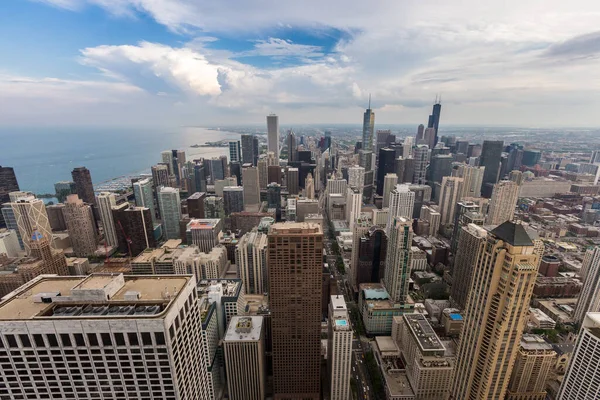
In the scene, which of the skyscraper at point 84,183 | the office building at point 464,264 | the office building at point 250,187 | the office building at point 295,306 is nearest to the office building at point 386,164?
the office building at point 250,187

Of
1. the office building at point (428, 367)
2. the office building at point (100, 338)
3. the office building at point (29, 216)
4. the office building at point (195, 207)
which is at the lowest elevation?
the office building at point (428, 367)

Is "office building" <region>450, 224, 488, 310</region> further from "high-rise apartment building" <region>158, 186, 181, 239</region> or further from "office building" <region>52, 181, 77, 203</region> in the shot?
"office building" <region>52, 181, 77, 203</region>

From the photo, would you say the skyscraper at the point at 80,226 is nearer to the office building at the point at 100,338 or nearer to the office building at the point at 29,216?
the office building at the point at 29,216

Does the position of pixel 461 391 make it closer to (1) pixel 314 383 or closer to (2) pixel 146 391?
(1) pixel 314 383

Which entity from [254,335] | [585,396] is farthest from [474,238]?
[254,335]

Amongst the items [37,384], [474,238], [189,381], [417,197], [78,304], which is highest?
[78,304]

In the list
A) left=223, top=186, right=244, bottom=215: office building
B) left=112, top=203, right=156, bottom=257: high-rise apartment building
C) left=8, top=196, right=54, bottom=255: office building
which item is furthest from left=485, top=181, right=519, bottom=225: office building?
left=8, top=196, right=54, bottom=255: office building

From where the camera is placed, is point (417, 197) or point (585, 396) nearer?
point (585, 396)
